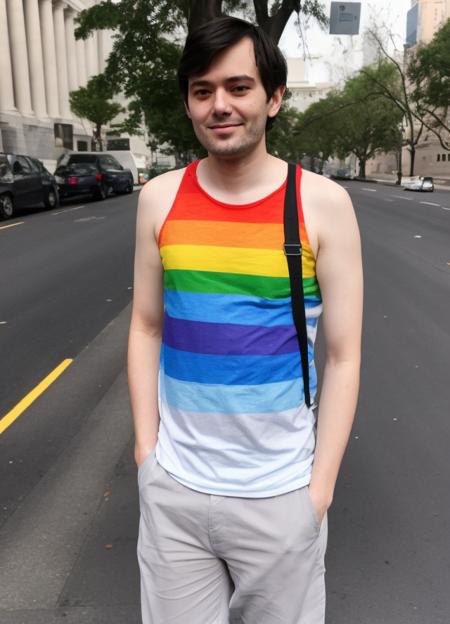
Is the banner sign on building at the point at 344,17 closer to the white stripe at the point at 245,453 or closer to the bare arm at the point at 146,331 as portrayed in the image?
the bare arm at the point at 146,331

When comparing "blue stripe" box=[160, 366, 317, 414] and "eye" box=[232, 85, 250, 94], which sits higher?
"eye" box=[232, 85, 250, 94]

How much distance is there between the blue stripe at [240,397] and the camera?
4.73 ft

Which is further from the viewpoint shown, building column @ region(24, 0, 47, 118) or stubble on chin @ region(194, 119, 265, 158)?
building column @ region(24, 0, 47, 118)

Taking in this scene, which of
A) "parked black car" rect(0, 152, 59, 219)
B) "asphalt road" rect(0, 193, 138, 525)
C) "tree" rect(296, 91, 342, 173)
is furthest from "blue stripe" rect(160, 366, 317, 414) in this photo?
"tree" rect(296, 91, 342, 173)

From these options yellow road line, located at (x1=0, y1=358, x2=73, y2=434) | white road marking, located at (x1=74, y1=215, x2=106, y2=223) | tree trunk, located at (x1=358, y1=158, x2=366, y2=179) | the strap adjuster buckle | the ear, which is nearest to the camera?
the strap adjuster buckle

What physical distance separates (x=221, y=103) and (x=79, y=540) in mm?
2186

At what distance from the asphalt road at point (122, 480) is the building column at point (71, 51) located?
5556 cm

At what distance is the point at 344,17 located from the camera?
1553 centimetres

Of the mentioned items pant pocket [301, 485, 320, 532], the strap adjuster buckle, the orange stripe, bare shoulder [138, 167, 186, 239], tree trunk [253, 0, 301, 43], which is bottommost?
pant pocket [301, 485, 320, 532]

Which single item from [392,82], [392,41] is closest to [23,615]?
[392,41]

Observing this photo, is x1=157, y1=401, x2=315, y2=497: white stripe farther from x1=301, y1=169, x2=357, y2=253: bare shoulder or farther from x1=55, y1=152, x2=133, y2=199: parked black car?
x1=55, y1=152, x2=133, y2=199: parked black car

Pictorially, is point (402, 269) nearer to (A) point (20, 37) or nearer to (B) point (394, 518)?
(B) point (394, 518)

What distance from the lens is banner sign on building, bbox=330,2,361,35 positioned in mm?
15414

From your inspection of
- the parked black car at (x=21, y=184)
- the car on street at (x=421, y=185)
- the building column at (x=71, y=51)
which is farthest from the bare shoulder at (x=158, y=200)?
the building column at (x=71, y=51)
